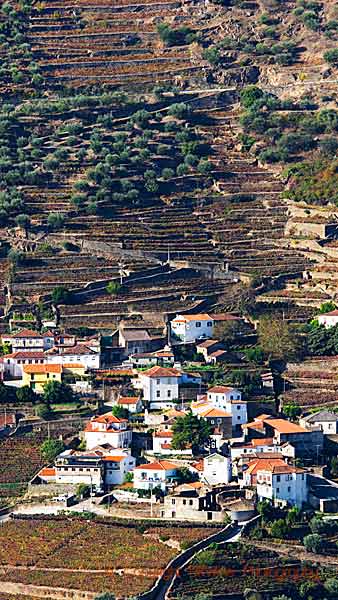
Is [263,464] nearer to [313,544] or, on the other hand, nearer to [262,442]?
[262,442]

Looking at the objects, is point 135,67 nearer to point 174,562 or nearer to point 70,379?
point 70,379

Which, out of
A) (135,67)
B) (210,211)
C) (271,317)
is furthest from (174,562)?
(135,67)

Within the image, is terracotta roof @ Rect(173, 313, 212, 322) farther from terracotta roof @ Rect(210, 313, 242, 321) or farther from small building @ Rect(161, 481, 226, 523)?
small building @ Rect(161, 481, 226, 523)

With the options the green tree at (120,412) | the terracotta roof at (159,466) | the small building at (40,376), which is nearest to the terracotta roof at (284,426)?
the terracotta roof at (159,466)

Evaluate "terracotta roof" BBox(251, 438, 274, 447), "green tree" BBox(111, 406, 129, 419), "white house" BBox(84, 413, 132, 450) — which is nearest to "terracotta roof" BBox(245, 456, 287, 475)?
"terracotta roof" BBox(251, 438, 274, 447)

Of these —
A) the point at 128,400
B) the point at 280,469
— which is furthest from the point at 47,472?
the point at 280,469

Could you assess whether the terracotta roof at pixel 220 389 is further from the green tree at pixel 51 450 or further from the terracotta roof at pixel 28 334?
the terracotta roof at pixel 28 334

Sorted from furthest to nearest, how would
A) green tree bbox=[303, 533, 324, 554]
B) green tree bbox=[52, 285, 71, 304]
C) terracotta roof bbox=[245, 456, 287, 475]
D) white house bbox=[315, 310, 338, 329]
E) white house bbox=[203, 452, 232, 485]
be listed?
green tree bbox=[52, 285, 71, 304], white house bbox=[315, 310, 338, 329], white house bbox=[203, 452, 232, 485], terracotta roof bbox=[245, 456, 287, 475], green tree bbox=[303, 533, 324, 554]
